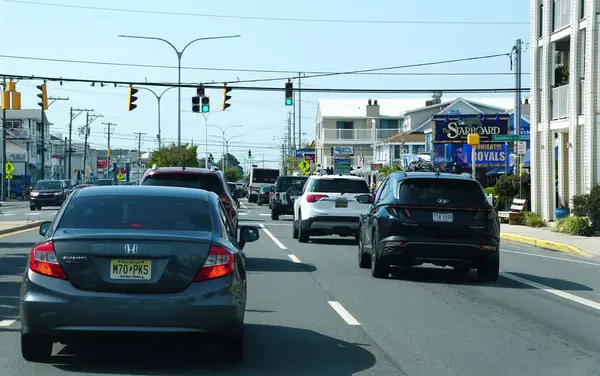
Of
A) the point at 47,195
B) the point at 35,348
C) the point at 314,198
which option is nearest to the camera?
the point at 35,348

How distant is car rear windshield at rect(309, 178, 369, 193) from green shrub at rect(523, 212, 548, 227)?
10840 mm

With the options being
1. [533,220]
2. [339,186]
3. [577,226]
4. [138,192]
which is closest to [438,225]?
[138,192]

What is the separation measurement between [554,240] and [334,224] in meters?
6.20

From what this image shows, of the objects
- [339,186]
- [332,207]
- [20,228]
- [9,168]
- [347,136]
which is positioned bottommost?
[20,228]

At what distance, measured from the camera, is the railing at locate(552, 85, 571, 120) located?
3603 cm

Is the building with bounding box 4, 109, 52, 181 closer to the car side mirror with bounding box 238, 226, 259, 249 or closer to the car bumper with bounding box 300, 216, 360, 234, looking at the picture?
the car bumper with bounding box 300, 216, 360, 234

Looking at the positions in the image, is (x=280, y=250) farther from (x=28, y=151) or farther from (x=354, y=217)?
(x=28, y=151)

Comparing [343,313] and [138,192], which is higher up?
[138,192]

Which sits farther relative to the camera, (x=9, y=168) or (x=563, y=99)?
(x=9, y=168)

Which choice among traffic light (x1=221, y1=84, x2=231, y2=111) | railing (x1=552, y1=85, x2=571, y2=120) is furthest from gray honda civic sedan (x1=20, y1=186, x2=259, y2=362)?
traffic light (x1=221, y1=84, x2=231, y2=111)

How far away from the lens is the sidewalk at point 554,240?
24.3 m

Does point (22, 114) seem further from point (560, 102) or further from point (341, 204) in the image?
point (341, 204)

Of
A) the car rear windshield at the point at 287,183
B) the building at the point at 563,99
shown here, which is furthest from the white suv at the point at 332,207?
the car rear windshield at the point at 287,183

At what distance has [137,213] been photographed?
29.7ft
